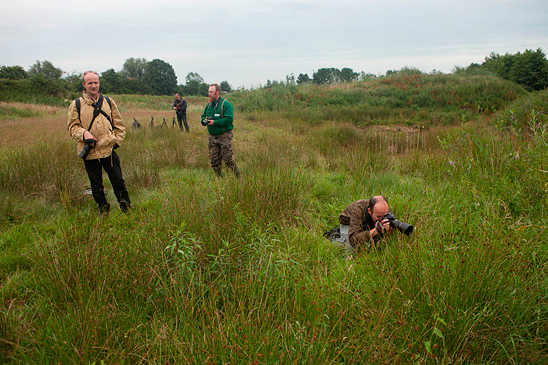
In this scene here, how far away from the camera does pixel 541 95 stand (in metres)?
13.2

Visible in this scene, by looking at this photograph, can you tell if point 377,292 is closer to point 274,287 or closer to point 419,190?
point 274,287

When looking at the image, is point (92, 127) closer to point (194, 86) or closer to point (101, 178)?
point (101, 178)

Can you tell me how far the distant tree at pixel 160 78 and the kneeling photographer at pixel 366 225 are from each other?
77.7 metres

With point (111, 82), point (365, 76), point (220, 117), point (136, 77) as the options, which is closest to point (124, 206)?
point (220, 117)

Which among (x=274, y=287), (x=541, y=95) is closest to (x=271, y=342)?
(x=274, y=287)

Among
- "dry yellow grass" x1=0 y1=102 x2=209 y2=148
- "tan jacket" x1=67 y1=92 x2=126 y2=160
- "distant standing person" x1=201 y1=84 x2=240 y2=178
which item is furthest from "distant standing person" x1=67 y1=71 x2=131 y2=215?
"dry yellow grass" x1=0 y1=102 x2=209 y2=148

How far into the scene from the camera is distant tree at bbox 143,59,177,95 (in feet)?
249

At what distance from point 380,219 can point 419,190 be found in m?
2.06

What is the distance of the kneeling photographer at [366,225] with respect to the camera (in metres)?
3.37

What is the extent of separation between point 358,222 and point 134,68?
94.0 m

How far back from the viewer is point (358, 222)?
3861mm

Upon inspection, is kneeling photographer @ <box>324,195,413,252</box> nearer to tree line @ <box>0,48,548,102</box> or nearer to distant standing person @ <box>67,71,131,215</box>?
distant standing person @ <box>67,71,131,215</box>

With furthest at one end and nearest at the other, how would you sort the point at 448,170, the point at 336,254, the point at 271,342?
1. the point at 448,170
2. the point at 336,254
3. the point at 271,342

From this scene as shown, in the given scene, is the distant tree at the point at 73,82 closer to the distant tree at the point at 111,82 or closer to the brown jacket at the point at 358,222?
the distant tree at the point at 111,82
